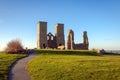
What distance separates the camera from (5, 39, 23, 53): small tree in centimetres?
4088

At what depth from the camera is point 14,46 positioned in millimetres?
42062

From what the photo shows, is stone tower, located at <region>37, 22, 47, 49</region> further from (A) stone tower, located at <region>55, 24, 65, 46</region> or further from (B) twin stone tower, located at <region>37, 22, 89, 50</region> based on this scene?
(A) stone tower, located at <region>55, 24, 65, 46</region>

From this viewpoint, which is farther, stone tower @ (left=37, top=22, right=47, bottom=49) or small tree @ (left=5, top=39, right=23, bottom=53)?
stone tower @ (left=37, top=22, right=47, bottom=49)

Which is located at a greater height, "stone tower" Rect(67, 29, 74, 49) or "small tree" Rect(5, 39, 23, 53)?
"stone tower" Rect(67, 29, 74, 49)

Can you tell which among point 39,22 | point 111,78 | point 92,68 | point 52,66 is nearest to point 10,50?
point 52,66

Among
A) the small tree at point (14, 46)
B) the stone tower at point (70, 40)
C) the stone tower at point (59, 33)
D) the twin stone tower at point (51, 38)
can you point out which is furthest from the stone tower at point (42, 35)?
the small tree at point (14, 46)

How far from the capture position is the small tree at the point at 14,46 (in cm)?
4088

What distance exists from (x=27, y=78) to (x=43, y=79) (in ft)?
4.16

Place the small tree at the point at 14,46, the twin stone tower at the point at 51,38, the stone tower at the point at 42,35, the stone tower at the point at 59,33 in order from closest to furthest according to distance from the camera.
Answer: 1. the small tree at the point at 14,46
2. the twin stone tower at the point at 51,38
3. the stone tower at the point at 42,35
4. the stone tower at the point at 59,33

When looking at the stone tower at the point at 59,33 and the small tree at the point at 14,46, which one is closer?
the small tree at the point at 14,46

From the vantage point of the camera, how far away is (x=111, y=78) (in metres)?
19.8

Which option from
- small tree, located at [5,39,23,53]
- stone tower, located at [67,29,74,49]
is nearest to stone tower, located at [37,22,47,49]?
stone tower, located at [67,29,74,49]

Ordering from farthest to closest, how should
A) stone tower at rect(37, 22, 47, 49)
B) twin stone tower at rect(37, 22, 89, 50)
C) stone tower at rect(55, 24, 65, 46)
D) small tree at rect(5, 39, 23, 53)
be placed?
stone tower at rect(55, 24, 65, 46)
stone tower at rect(37, 22, 47, 49)
twin stone tower at rect(37, 22, 89, 50)
small tree at rect(5, 39, 23, 53)

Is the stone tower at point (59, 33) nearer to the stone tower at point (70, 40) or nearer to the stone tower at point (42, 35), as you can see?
the stone tower at point (42, 35)
